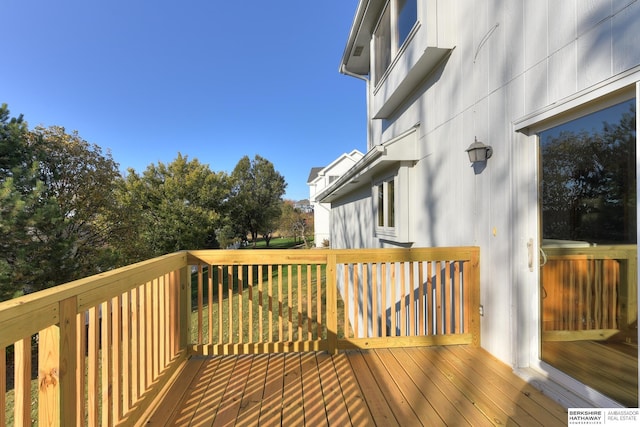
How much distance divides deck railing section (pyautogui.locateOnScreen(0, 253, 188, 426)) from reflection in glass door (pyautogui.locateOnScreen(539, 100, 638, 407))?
2.73 metres

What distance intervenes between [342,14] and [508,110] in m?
8.89

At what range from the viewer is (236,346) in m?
2.68

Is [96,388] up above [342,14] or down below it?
below

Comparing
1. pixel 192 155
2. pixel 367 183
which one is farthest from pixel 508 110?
pixel 192 155

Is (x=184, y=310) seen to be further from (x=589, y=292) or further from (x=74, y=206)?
(x=74, y=206)

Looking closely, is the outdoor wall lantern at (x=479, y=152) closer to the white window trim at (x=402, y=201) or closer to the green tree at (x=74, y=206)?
the white window trim at (x=402, y=201)

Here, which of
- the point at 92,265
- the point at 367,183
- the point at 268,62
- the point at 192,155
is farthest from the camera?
the point at 192,155

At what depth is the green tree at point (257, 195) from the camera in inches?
1029

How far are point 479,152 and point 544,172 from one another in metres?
0.58

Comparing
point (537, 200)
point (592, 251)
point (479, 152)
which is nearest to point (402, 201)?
point (479, 152)

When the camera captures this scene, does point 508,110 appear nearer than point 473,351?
Yes

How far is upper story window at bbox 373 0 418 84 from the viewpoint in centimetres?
405

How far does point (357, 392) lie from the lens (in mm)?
2086

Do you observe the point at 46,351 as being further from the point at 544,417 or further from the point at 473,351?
the point at 473,351
